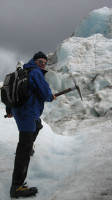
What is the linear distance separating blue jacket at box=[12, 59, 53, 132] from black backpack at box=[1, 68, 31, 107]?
71mm

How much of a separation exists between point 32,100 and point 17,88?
0.26m

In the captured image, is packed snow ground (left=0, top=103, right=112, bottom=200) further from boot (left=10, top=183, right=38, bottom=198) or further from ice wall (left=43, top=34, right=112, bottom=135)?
ice wall (left=43, top=34, right=112, bottom=135)

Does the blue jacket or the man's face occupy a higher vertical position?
the man's face

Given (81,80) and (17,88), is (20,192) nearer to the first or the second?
(17,88)

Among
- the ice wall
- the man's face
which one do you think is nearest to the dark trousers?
the man's face

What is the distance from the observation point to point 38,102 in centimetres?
336

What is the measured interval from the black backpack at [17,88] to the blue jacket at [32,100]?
0.23 feet

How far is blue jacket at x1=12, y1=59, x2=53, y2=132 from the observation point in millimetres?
3244

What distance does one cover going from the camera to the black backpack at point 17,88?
3180 mm

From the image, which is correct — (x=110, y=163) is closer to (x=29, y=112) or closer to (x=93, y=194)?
(x=93, y=194)

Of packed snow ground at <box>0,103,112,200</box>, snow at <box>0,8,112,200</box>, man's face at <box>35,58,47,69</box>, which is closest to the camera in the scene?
packed snow ground at <box>0,103,112,200</box>

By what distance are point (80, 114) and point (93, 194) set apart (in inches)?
→ 350

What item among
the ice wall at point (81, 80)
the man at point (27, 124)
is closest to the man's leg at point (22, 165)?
the man at point (27, 124)

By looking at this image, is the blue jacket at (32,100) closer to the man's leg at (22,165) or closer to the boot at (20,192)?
the man's leg at (22,165)
